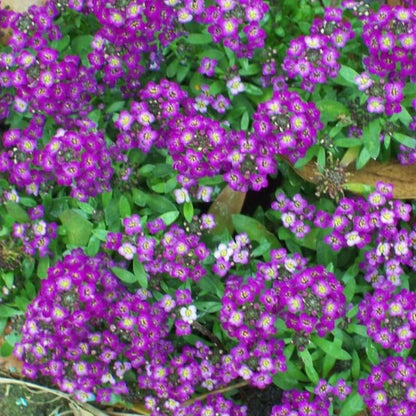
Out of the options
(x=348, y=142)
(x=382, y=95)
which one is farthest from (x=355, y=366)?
(x=382, y=95)

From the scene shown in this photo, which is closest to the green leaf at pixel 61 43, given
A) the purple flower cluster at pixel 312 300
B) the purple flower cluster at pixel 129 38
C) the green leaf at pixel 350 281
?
the purple flower cluster at pixel 129 38

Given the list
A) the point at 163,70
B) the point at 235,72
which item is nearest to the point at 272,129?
the point at 235,72

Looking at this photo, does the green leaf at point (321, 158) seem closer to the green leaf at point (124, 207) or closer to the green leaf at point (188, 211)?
the green leaf at point (188, 211)

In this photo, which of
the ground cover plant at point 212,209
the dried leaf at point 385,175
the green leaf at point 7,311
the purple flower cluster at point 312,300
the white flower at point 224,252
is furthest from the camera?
the green leaf at point 7,311

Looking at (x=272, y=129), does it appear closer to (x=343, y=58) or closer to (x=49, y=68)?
(x=343, y=58)

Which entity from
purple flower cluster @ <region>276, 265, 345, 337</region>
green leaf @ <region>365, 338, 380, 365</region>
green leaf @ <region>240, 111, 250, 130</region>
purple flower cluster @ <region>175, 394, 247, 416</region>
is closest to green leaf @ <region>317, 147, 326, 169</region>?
green leaf @ <region>240, 111, 250, 130</region>

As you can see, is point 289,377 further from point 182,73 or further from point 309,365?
point 182,73
